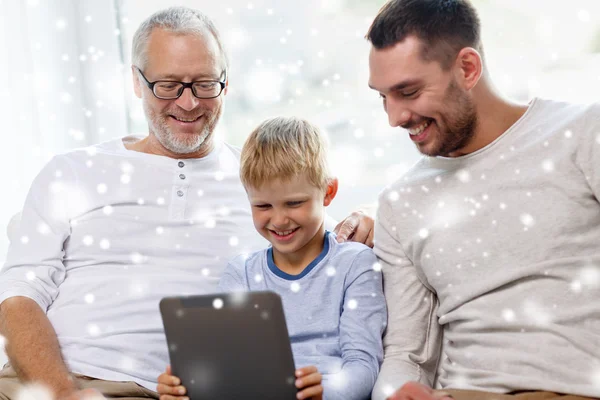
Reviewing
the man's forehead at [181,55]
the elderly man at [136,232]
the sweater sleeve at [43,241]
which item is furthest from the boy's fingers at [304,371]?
the man's forehead at [181,55]

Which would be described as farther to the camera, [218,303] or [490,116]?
[490,116]

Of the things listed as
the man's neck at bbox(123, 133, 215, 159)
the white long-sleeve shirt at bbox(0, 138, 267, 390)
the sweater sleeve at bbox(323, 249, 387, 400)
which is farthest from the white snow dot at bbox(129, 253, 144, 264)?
the sweater sleeve at bbox(323, 249, 387, 400)

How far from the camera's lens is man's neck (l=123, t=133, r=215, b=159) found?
5.86 ft

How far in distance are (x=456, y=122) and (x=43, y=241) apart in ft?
3.16

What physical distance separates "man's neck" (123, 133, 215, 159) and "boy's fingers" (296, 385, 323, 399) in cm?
78

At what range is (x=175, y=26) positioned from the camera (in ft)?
5.74

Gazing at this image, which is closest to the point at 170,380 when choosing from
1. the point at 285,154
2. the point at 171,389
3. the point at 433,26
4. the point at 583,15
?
the point at 171,389

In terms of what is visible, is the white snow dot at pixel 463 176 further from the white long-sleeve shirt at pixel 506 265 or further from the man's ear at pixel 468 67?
the man's ear at pixel 468 67

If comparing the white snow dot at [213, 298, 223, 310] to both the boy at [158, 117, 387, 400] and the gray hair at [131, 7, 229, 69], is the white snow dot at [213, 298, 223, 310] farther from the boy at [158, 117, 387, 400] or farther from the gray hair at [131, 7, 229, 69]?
the gray hair at [131, 7, 229, 69]

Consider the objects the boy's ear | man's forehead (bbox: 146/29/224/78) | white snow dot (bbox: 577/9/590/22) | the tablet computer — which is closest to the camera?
the tablet computer

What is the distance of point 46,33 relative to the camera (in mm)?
2350

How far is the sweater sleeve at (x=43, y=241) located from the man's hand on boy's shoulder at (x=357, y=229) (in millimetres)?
644

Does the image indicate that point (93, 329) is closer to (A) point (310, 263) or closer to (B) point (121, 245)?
(B) point (121, 245)

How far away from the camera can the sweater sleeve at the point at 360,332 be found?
1.30m
